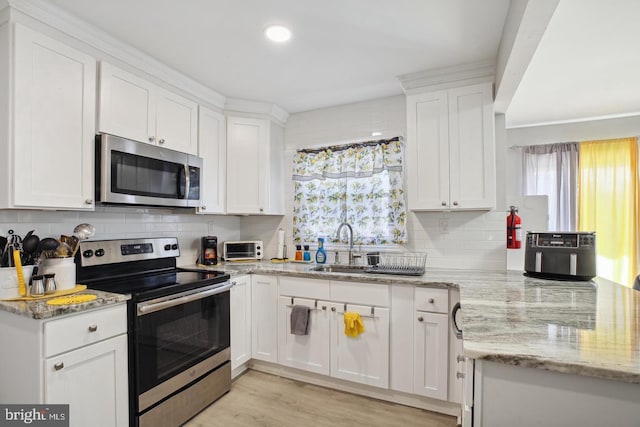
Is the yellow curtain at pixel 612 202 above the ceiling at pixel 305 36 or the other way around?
the other way around

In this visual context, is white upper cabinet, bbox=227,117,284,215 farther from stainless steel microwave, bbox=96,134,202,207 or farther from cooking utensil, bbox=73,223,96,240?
cooking utensil, bbox=73,223,96,240

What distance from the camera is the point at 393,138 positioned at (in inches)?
118

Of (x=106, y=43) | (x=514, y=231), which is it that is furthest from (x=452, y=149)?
(x=106, y=43)

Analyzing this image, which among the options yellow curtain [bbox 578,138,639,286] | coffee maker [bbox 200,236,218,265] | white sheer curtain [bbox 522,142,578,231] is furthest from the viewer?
white sheer curtain [bbox 522,142,578,231]

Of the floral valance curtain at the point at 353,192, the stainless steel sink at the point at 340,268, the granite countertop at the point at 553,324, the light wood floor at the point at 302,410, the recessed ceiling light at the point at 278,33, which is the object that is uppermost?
the recessed ceiling light at the point at 278,33

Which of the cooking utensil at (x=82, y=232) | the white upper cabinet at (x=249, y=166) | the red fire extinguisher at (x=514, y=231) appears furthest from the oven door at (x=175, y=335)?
the red fire extinguisher at (x=514, y=231)

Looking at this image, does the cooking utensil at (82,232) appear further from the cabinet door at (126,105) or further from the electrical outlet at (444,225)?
the electrical outlet at (444,225)

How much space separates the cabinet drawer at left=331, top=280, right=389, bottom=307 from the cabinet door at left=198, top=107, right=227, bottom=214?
51.2 inches

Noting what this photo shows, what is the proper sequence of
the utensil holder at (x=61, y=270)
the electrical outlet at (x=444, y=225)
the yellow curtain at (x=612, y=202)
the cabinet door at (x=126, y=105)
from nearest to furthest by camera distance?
1. the utensil holder at (x=61, y=270)
2. the cabinet door at (x=126, y=105)
3. the electrical outlet at (x=444, y=225)
4. the yellow curtain at (x=612, y=202)

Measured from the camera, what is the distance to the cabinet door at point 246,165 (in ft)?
10.1

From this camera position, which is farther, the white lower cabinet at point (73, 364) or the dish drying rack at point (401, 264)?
the dish drying rack at point (401, 264)

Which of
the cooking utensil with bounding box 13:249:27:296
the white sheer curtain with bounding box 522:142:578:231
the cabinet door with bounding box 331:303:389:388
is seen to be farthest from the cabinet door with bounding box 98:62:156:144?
the white sheer curtain with bounding box 522:142:578:231

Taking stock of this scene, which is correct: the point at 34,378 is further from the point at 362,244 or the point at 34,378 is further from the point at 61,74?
the point at 362,244

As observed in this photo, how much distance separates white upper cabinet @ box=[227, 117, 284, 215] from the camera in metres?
3.09
